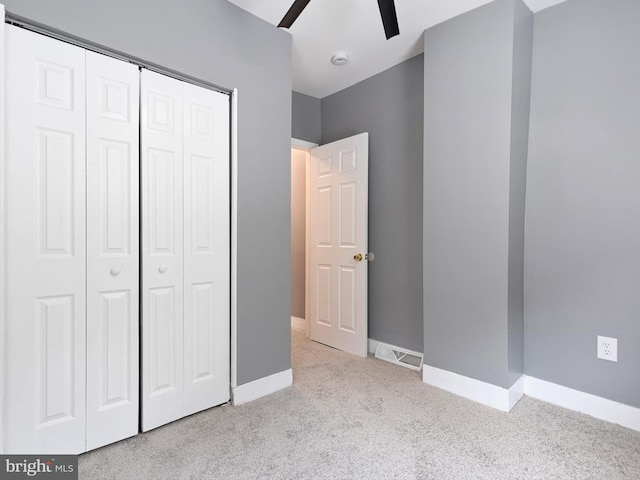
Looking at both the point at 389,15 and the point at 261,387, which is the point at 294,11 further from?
the point at 261,387

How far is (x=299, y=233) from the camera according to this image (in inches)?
162

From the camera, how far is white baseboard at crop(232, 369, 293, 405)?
2.25 metres

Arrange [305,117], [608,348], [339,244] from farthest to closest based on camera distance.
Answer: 1. [305,117]
2. [339,244]
3. [608,348]

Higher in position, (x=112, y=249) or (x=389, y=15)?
(x=389, y=15)

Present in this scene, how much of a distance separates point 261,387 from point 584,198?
7.77 ft

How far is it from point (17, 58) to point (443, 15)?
241cm

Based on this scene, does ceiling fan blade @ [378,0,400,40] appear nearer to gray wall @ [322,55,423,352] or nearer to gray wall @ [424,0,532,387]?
gray wall @ [424,0,532,387]

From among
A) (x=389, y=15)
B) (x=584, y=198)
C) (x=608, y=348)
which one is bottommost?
(x=608, y=348)

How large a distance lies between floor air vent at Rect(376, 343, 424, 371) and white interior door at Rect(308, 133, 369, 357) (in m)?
0.15

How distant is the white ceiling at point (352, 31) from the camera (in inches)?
88.1

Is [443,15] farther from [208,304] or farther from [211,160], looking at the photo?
[208,304]

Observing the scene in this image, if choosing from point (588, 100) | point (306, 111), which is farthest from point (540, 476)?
point (306, 111)

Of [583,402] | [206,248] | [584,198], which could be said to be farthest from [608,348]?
[206,248]

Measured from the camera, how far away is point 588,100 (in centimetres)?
211
